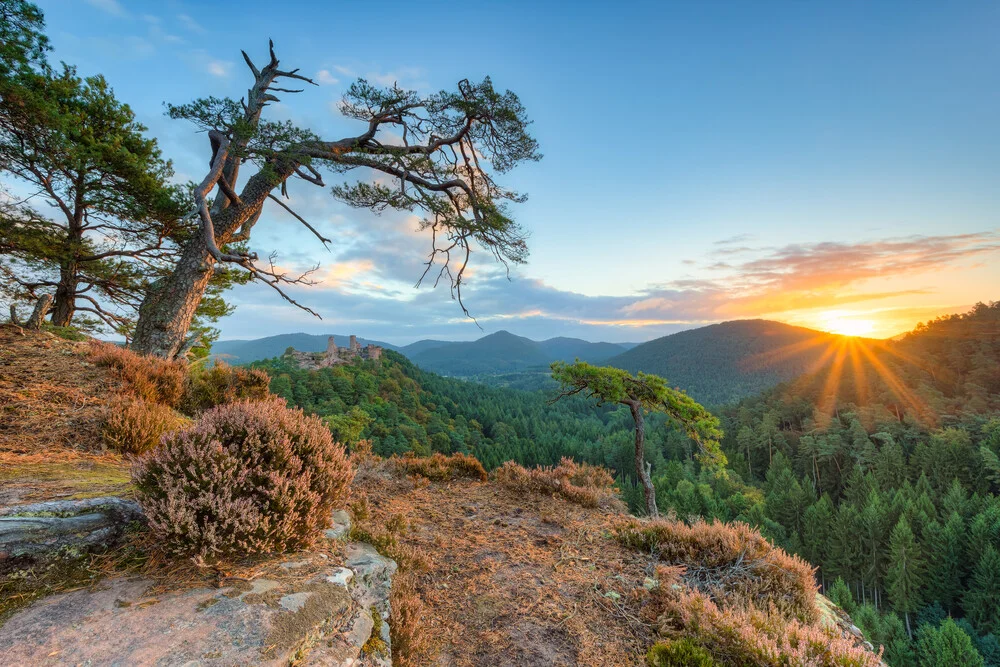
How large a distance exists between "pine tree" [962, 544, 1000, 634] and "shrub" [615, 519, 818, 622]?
39248mm

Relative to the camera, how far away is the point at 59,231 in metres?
8.48

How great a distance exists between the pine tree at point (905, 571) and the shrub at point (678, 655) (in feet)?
131

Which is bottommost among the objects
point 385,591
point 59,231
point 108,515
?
point 385,591

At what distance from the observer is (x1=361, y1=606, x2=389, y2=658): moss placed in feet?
8.31

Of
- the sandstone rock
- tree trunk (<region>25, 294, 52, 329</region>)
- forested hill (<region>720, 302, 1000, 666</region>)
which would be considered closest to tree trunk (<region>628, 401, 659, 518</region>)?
the sandstone rock

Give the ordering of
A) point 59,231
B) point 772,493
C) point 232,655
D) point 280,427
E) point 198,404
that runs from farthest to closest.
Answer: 1. point 772,493
2. point 59,231
3. point 198,404
4. point 280,427
5. point 232,655

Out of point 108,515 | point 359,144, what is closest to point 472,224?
point 359,144

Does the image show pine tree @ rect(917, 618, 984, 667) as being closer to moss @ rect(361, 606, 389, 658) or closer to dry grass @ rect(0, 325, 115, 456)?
moss @ rect(361, 606, 389, 658)

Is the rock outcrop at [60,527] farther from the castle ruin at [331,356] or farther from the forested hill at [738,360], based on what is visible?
the forested hill at [738,360]

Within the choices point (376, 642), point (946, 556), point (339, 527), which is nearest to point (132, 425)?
point (339, 527)

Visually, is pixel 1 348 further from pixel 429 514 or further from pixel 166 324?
pixel 429 514

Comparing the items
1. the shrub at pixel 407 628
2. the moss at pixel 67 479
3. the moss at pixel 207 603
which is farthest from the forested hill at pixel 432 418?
the moss at pixel 207 603

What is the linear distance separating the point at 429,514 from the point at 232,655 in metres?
3.72

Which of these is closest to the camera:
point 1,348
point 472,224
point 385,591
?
point 385,591
